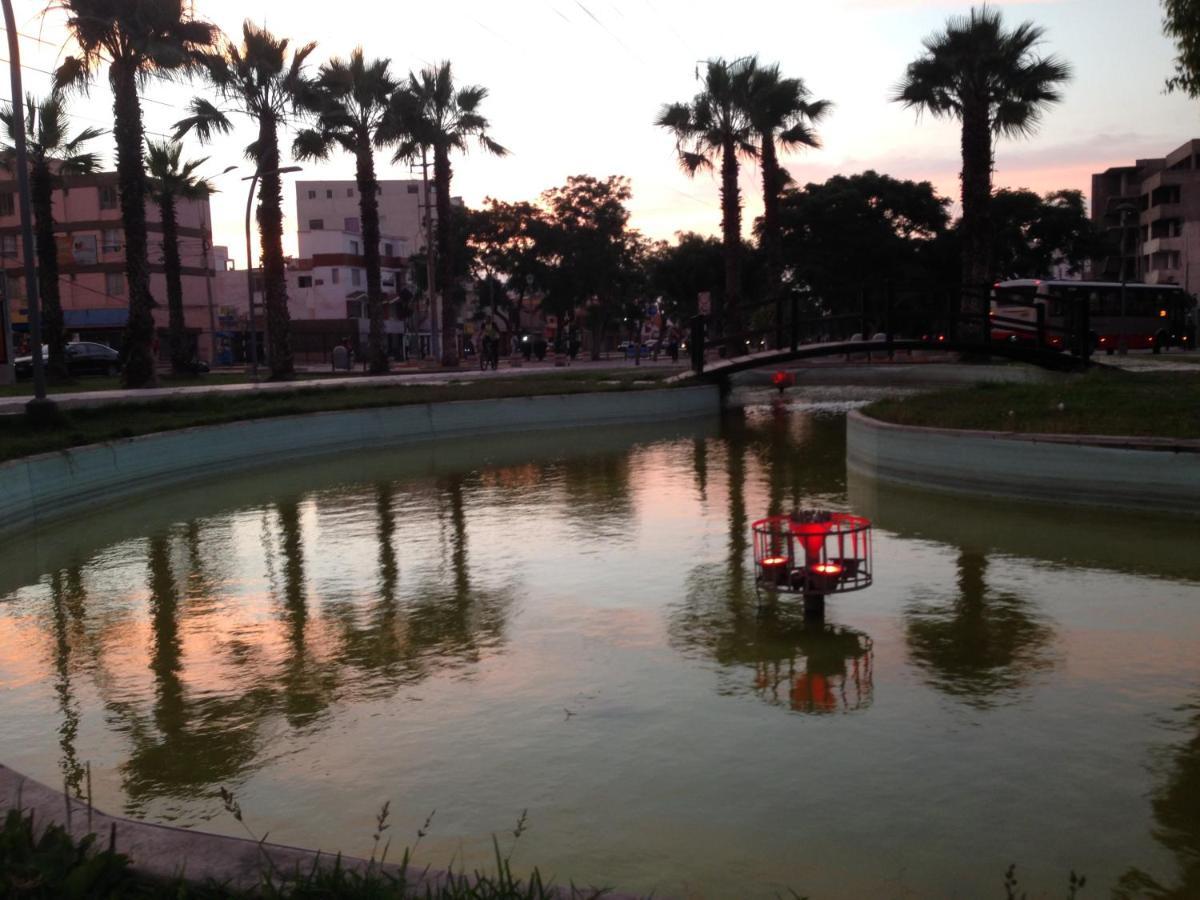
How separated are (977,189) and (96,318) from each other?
55267 millimetres

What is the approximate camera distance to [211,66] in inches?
1288

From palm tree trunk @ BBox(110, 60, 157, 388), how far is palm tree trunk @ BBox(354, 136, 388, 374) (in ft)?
38.1

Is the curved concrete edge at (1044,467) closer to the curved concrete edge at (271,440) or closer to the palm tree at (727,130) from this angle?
the curved concrete edge at (271,440)

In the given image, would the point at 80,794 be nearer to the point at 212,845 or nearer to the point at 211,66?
the point at 212,845

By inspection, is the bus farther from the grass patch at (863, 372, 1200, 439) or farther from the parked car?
the parked car

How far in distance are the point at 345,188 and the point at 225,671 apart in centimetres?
10890

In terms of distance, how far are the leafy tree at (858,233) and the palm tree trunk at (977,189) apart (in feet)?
86.4

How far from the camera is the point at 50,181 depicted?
40.6m

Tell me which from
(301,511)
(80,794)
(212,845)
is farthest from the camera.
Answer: (301,511)

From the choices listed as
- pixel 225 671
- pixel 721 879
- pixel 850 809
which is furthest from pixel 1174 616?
pixel 225 671

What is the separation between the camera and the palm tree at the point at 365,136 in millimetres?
41188

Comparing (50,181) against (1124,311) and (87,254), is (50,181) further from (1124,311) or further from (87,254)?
(1124,311)

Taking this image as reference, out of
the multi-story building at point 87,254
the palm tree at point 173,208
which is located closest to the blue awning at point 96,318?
the multi-story building at point 87,254

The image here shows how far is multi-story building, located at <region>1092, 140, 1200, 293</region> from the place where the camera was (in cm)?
7925
